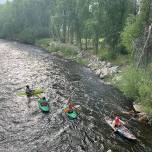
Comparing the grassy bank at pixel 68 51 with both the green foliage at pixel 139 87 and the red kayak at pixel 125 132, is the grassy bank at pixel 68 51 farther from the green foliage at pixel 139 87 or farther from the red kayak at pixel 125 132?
the red kayak at pixel 125 132

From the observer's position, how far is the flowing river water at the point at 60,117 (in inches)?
1041

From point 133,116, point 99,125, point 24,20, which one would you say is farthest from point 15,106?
point 24,20

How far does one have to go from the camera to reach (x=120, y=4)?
6328 centimetres

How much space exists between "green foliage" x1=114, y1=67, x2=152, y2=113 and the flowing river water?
83.8 inches

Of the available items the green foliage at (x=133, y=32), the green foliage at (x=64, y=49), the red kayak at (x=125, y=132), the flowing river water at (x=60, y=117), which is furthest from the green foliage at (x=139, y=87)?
the green foliage at (x=64, y=49)

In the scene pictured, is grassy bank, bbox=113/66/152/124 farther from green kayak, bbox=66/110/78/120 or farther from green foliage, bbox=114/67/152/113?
green kayak, bbox=66/110/78/120

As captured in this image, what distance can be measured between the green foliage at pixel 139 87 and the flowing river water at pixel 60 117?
2.13 meters

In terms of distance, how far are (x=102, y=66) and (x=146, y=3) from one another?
1701 centimetres

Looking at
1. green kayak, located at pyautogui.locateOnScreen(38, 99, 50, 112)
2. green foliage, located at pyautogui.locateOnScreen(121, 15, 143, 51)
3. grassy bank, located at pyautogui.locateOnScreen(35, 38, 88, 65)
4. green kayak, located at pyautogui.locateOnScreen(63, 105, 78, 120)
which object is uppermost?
green foliage, located at pyautogui.locateOnScreen(121, 15, 143, 51)

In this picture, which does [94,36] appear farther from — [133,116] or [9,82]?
[133,116]

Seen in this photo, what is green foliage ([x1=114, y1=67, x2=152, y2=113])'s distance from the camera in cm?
3375

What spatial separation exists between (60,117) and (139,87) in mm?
10986

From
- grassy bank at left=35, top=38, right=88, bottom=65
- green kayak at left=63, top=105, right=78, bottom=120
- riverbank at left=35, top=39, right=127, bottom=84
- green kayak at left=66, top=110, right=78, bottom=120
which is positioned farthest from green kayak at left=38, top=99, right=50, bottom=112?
grassy bank at left=35, top=38, right=88, bottom=65

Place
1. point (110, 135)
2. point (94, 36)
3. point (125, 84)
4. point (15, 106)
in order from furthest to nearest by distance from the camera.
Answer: point (94, 36)
point (125, 84)
point (15, 106)
point (110, 135)
